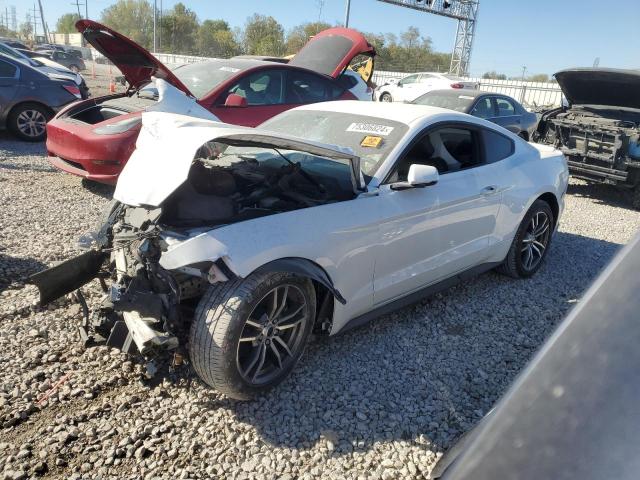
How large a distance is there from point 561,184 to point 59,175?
6.54 m

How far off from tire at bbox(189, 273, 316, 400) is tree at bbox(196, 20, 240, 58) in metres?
59.9

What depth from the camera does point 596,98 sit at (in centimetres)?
873

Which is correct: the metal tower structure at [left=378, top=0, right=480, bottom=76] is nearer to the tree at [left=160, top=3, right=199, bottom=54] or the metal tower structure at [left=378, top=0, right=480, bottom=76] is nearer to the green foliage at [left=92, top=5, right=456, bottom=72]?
the green foliage at [left=92, top=5, right=456, bottom=72]

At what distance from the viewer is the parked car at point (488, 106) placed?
944cm

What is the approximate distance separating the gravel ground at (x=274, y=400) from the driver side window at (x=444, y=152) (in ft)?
3.63

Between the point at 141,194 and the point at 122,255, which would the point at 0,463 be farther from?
the point at 141,194

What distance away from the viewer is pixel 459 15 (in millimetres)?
35906

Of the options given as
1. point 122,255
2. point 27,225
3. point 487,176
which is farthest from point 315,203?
point 27,225

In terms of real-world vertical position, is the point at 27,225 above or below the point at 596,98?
below

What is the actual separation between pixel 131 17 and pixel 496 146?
278 ft

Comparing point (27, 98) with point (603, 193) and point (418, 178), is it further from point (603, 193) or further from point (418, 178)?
point (603, 193)

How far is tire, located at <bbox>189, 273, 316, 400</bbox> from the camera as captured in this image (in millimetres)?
2520

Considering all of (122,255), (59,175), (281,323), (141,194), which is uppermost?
(141,194)

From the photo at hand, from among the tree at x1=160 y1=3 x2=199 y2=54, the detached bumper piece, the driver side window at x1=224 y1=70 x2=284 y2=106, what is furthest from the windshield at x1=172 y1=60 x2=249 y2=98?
the tree at x1=160 y1=3 x2=199 y2=54
